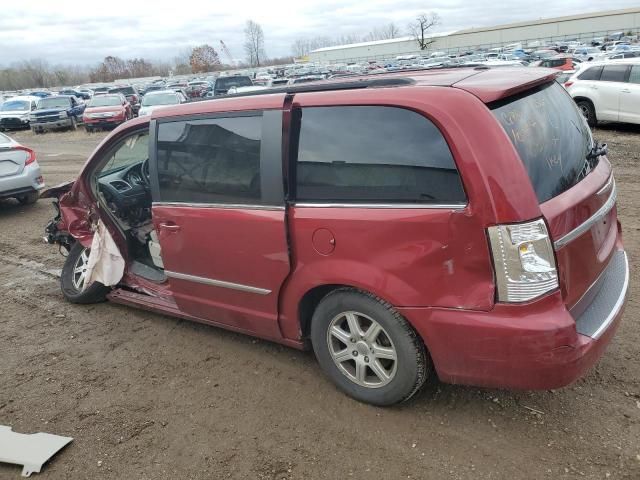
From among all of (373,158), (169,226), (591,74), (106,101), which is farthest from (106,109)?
(373,158)

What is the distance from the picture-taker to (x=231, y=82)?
24.4 meters

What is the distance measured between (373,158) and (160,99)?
18715 mm

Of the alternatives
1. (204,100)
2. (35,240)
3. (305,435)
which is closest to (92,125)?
(35,240)

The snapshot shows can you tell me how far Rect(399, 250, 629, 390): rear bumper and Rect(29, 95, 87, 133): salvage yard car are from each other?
23.6 m

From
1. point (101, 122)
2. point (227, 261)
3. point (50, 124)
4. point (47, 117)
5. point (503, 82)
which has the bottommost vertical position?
point (50, 124)

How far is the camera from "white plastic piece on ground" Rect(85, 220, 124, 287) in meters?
4.58

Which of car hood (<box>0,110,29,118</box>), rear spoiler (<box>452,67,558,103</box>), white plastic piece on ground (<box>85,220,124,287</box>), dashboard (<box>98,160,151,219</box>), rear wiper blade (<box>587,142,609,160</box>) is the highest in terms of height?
rear spoiler (<box>452,67,558,103</box>)

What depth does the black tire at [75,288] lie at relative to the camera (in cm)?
477

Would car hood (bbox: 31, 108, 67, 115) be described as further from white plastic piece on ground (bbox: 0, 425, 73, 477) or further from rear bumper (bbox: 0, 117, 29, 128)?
white plastic piece on ground (bbox: 0, 425, 73, 477)

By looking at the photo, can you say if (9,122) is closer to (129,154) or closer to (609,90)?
(129,154)

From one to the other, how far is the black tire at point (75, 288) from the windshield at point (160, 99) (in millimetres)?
15418

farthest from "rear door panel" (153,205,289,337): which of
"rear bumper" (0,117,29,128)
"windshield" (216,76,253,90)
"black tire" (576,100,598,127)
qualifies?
"rear bumper" (0,117,29,128)

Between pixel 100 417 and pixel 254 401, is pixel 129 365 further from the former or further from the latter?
pixel 254 401

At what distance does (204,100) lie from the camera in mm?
3645
